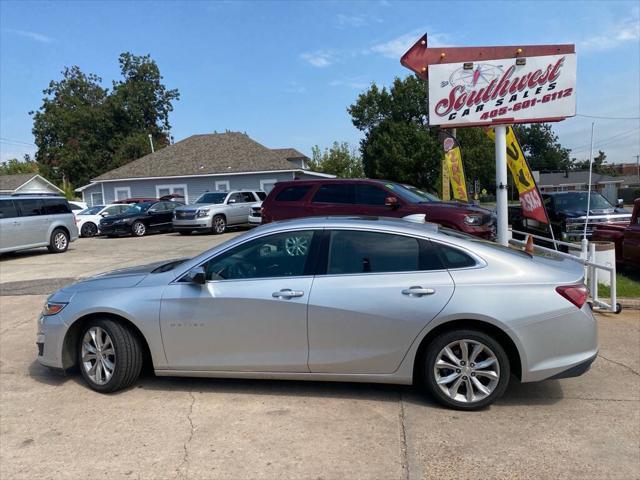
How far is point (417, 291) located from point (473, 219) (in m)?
6.16

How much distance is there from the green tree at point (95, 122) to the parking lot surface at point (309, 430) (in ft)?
189

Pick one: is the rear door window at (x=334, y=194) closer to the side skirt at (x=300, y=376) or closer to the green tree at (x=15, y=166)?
the side skirt at (x=300, y=376)

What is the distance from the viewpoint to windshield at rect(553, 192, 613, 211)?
555 inches

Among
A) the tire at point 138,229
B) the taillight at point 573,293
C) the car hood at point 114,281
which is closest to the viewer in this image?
the taillight at point 573,293

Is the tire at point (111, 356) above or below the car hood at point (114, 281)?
below

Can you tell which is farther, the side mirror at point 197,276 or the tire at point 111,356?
the tire at point 111,356

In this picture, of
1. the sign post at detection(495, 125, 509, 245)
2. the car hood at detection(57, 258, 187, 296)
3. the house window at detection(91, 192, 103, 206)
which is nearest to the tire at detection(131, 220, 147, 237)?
the house window at detection(91, 192, 103, 206)

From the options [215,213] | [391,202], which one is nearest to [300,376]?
[391,202]

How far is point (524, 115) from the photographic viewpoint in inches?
337

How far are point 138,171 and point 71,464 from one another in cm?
3239

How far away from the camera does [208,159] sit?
33.0 meters

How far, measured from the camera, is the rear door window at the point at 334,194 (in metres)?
10.8

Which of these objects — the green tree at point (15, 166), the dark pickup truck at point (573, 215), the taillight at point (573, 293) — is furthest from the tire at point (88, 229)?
the green tree at point (15, 166)

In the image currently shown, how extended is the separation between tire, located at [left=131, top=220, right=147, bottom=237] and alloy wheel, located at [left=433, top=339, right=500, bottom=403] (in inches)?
769
